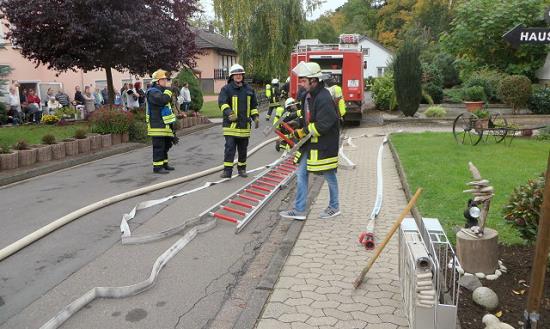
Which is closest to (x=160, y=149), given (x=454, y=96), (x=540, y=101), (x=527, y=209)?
(x=527, y=209)

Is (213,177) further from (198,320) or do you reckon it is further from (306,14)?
(306,14)

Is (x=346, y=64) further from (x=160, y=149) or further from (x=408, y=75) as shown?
(x=160, y=149)

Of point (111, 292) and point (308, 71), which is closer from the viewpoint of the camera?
point (111, 292)

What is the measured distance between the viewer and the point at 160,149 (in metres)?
9.88

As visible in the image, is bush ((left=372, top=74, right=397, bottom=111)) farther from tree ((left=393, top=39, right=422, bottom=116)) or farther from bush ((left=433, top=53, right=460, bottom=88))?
bush ((left=433, top=53, right=460, bottom=88))

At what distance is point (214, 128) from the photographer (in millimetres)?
19438

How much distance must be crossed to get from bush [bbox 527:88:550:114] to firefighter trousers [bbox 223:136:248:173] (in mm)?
14172

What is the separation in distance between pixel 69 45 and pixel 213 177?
25.7 feet

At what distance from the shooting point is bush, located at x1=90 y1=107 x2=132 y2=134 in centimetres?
1350

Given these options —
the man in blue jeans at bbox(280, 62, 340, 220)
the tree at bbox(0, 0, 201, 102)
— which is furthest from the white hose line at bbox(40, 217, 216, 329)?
the tree at bbox(0, 0, 201, 102)

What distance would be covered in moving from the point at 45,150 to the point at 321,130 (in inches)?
283

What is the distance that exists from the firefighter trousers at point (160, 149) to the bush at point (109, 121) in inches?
164

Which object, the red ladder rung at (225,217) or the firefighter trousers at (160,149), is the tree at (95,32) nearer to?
the firefighter trousers at (160,149)

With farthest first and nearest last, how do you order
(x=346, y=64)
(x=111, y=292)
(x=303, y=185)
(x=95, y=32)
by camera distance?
(x=346, y=64), (x=95, y=32), (x=303, y=185), (x=111, y=292)
